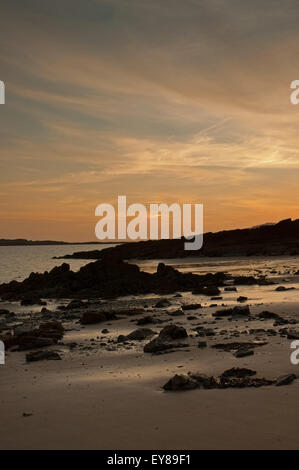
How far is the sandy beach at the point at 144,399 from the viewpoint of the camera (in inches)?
212

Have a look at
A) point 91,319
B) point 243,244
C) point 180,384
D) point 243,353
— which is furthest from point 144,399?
point 243,244

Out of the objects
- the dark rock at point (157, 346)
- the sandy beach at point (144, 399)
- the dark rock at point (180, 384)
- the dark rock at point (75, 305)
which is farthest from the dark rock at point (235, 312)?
the dark rock at point (75, 305)

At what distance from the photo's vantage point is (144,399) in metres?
6.82

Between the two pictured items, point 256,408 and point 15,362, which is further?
point 15,362

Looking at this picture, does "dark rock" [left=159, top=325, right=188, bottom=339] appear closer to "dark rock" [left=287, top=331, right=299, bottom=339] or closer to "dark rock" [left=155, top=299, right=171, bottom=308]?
"dark rock" [left=287, top=331, right=299, bottom=339]

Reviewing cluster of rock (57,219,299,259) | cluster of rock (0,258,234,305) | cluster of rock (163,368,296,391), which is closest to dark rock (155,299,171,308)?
cluster of rock (0,258,234,305)

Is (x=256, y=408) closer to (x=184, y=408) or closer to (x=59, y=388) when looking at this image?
(x=184, y=408)

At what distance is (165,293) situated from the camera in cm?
2544

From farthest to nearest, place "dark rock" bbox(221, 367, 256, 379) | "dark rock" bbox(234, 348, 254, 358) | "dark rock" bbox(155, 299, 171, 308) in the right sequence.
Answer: "dark rock" bbox(155, 299, 171, 308)
"dark rock" bbox(234, 348, 254, 358)
"dark rock" bbox(221, 367, 256, 379)

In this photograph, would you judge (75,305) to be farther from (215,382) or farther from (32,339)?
(215,382)

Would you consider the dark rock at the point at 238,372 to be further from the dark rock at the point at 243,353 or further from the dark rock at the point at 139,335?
the dark rock at the point at 139,335

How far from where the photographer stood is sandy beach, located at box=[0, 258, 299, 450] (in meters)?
5.38
